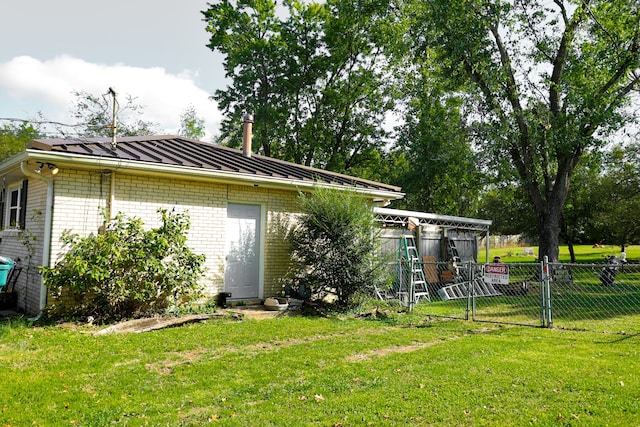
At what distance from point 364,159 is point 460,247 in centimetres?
1181

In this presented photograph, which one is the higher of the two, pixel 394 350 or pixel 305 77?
pixel 305 77

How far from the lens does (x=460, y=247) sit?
703 inches

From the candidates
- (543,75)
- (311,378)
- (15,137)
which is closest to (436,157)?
Result: (543,75)

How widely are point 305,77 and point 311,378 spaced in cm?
2434

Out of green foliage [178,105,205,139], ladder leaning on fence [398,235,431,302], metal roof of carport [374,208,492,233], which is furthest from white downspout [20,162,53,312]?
green foliage [178,105,205,139]

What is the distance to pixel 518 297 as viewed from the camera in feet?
47.4

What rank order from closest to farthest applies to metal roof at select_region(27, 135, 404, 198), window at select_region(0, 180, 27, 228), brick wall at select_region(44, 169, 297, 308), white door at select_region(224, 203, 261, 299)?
1. brick wall at select_region(44, 169, 297, 308)
2. metal roof at select_region(27, 135, 404, 198)
3. window at select_region(0, 180, 27, 228)
4. white door at select_region(224, 203, 261, 299)

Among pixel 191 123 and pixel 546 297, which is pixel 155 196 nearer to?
pixel 546 297

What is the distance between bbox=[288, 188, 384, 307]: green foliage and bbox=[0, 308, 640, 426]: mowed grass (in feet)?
6.70

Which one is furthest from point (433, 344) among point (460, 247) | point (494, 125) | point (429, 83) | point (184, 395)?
point (429, 83)

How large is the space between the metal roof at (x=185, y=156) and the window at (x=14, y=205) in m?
1.45

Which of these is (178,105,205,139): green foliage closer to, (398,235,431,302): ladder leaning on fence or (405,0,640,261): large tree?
(405,0,640,261): large tree

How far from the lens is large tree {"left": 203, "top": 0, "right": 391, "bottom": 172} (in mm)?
26781

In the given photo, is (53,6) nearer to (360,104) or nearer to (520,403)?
(520,403)
